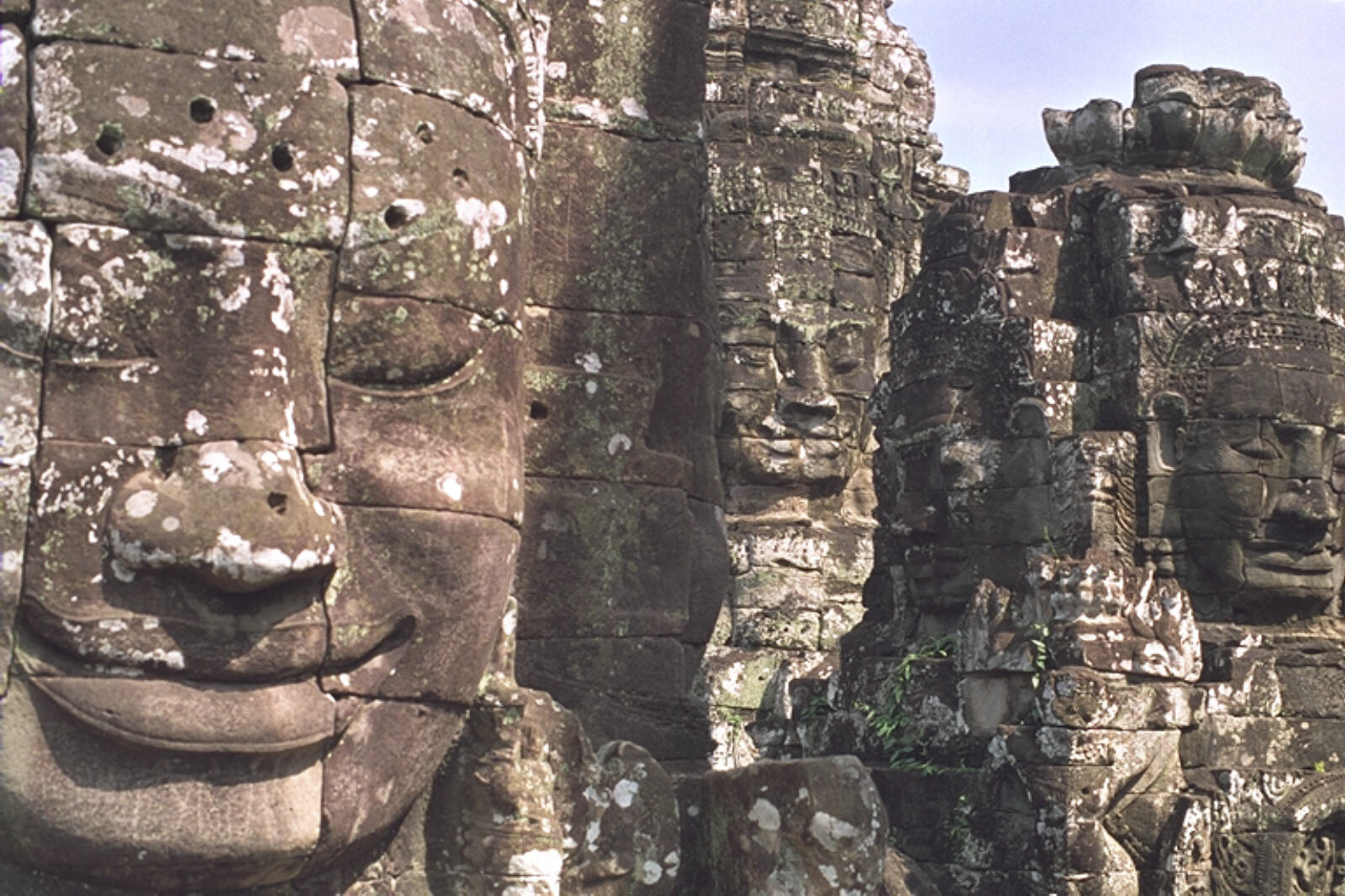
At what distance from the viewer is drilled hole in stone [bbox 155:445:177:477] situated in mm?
3896

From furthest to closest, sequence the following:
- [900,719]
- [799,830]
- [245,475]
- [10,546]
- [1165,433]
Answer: [1165,433]
[900,719]
[799,830]
[245,475]
[10,546]

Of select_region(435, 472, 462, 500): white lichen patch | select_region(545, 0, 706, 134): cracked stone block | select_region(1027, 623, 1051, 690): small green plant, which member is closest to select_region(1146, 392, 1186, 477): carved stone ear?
select_region(1027, 623, 1051, 690): small green plant

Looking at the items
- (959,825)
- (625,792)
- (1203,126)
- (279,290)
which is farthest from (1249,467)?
(279,290)

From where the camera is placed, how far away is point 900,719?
1159 cm

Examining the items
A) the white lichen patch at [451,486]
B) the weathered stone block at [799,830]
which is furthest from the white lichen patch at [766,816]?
the white lichen patch at [451,486]

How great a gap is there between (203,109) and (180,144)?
86 mm

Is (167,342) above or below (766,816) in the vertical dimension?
above

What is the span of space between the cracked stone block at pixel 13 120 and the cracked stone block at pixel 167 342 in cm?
11

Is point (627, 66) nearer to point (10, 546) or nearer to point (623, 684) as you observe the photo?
point (623, 684)

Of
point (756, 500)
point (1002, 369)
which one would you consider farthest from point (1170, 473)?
point (756, 500)

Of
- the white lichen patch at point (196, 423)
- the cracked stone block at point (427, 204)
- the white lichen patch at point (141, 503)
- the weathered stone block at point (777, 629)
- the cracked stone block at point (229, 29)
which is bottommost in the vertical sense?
the weathered stone block at point (777, 629)

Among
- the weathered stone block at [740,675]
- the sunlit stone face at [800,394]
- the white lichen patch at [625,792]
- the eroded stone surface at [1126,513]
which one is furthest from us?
the sunlit stone face at [800,394]

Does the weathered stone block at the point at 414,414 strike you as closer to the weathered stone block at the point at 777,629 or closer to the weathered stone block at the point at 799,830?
the weathered stone block at the point at 799,830

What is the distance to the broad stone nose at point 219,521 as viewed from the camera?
3809 millimetres
